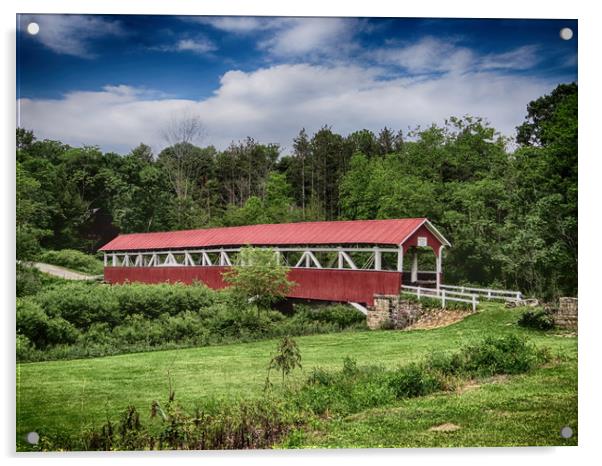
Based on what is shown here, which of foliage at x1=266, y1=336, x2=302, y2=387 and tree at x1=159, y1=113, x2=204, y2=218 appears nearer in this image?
foliage at x1=266, y1=336, x2=302, y2=387

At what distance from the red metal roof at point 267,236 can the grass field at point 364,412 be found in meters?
1.33

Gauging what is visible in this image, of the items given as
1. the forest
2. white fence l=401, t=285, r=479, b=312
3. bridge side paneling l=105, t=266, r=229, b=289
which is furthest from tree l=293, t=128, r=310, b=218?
white fence l=401, t=285, r=479, b=312

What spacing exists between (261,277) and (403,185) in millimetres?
2315

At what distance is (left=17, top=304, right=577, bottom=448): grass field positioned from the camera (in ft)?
25.8

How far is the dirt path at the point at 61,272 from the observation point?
8.65 metres

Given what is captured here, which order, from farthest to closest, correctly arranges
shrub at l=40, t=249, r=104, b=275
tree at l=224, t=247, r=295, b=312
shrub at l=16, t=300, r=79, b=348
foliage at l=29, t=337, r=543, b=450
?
tree at l=224, t=247, r=295, b=312
shrub at l=40, t=249, r=104, b=275
shrub at l=16, t=300, r=79, b=348
foliage at l=29, t=337, r=543, b=450

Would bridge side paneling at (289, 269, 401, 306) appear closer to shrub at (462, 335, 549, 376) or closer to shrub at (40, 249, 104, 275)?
shrub at (462, 335, 549, 376)

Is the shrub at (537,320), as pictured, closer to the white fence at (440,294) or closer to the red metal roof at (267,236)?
the white fence at (440,294)

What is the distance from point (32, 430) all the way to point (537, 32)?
26.7ft

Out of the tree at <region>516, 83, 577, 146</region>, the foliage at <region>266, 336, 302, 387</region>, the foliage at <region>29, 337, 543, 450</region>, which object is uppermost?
the tree at <region>516, 83, 577, 146</region>

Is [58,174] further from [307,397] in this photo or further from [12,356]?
[307,397]

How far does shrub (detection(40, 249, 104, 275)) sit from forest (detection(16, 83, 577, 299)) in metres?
0.12

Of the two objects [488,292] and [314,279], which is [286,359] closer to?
[314,279]

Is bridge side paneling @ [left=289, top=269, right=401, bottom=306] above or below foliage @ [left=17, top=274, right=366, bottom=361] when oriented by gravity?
above
